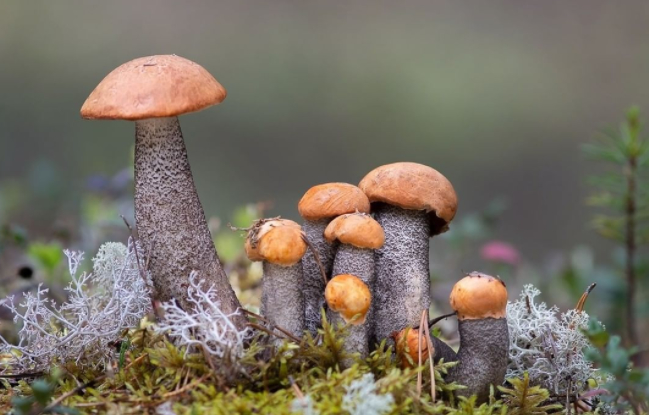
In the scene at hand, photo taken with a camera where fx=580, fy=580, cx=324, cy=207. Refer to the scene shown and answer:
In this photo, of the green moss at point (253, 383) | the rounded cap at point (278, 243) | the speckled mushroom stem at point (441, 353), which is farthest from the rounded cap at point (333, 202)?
the speckled mushroom stem at point (441, 353)

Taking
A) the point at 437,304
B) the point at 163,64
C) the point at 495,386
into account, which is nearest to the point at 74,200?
the point at 437,304

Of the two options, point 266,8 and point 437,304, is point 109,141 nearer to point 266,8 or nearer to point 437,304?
point 266,8

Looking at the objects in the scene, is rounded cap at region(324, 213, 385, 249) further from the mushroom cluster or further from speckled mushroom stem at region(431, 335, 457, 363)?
speckled mushroom stem at region(431, 335, 457, 363)

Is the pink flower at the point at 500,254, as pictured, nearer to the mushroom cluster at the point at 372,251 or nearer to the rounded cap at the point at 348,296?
the mushroom cluster at the point at 372,251

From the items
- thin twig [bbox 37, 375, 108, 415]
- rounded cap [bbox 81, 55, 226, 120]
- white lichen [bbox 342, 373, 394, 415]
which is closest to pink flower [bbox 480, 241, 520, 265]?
white lichen [bbox 342, 373, 394, 415]

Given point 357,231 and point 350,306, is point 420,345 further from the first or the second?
point 357,231
